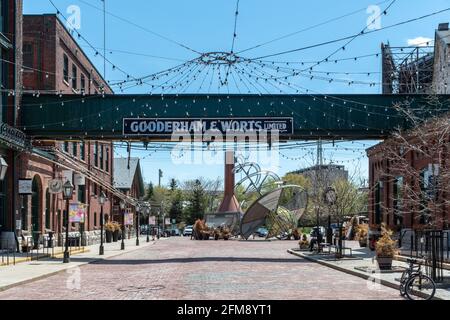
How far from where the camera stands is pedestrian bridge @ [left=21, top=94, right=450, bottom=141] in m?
32.4

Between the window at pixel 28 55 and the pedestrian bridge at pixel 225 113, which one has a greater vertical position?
the window at pixel 28 55

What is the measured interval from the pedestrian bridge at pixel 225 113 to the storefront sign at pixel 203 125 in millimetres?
51

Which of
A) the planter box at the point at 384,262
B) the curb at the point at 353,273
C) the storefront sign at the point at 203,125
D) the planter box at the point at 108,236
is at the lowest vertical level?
the planter box at the point at 108,236

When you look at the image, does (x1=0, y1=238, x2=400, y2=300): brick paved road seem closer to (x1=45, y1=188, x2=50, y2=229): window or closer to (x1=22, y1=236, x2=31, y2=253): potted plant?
(x1=22, y1=236, x2=31, y2=253): potted plant

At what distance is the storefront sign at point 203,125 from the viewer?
1268 inches

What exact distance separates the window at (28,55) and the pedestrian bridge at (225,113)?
921 centimetres

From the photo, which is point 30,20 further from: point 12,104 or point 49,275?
point 49,275

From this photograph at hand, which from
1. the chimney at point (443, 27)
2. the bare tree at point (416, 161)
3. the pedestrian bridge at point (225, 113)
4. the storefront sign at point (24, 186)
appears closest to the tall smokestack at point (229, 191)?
the chimney at point (443, 27)

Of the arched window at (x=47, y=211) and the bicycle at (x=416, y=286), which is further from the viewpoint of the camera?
the arched window at (x=47, y=211)

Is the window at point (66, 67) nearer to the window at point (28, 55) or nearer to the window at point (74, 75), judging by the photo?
the window at point (74, 75)

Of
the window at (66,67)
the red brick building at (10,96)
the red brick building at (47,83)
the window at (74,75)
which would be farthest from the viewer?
the window at (74,75)

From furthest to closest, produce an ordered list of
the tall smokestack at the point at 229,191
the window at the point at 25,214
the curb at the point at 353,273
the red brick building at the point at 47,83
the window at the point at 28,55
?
1. the tall smokestack at the point at 229,191
2. the window at the point at 28,55
3. the red brick building at the point at 47,83
4. the window at the point at 25,214
5. the curb at the point at 353,273

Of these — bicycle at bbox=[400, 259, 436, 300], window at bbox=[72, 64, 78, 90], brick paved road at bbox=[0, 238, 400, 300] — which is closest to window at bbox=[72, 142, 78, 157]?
window at bbox=[72, 64, 78, 90]

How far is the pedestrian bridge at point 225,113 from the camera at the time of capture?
3244cm
